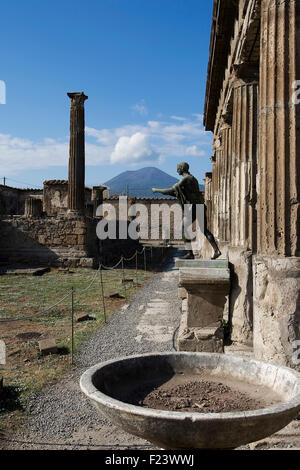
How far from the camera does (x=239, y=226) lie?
605cm

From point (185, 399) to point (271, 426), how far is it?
594 mm

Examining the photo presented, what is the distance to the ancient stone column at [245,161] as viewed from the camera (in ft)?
19.2

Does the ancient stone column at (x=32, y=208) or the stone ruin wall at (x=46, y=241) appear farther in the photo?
the ancient stone column at (x=32, y=208)

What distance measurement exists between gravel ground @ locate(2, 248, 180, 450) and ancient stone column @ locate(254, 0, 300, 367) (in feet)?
5.29

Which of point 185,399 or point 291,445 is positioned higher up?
point 185,399

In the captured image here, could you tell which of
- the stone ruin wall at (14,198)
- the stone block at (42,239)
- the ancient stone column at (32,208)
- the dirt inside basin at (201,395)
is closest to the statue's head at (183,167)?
the dirt inside basin at (201,395)

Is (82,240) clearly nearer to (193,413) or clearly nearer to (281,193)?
(281,193)

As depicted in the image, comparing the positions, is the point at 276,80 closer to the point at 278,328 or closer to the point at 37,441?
the point at 278,328

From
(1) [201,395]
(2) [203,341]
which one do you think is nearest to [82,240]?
(2) [203,341]

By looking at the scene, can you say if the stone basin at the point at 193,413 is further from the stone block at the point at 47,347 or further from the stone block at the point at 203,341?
the stone block at the point at 47,347

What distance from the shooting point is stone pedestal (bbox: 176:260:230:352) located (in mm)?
5629

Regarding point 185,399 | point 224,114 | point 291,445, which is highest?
point 224,114

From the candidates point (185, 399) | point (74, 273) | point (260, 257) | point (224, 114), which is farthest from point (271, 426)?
point (74, 273)

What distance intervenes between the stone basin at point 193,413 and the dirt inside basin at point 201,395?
0.04 m
